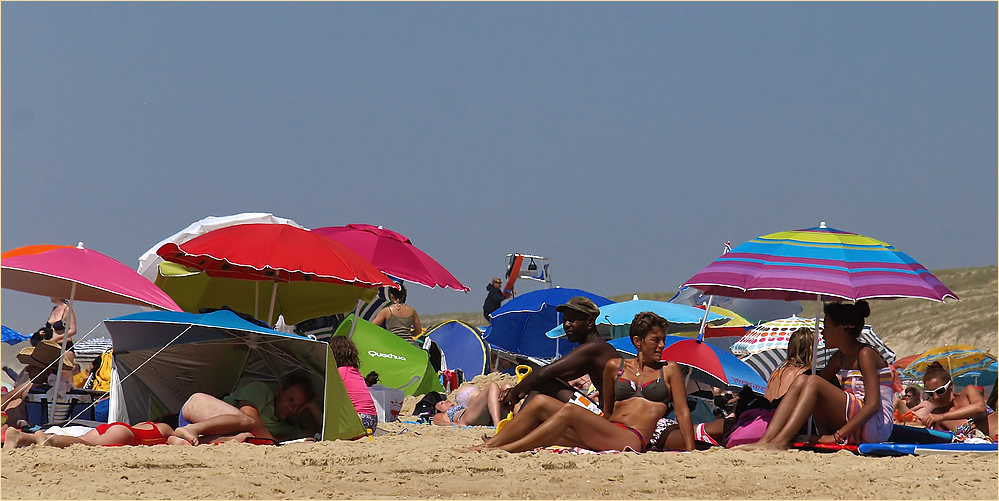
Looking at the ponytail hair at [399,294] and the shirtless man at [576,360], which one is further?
the ponytail hair at [399,294]

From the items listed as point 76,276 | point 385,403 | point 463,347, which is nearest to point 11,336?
point 463,347

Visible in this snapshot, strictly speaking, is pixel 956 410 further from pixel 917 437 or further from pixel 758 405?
pixel 758 405

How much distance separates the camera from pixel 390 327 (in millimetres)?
11695

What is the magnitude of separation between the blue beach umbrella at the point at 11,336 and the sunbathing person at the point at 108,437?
44.1 feet

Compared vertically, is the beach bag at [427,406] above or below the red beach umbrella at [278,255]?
below

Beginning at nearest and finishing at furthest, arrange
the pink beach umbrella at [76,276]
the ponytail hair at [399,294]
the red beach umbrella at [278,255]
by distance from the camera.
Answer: the pink beach umbrella at [76,276] → the red beach umbrella at [278,255] → the ponytail hair at [399,294]

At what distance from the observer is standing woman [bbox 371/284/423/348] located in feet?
38.1

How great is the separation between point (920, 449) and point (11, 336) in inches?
680

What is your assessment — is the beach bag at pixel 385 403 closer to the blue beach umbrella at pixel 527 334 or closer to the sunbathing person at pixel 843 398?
the sunbathing person at pixel 843 398

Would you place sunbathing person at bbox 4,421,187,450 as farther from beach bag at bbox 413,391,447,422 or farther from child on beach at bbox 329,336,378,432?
beach bag at bbox 413,391,447,422

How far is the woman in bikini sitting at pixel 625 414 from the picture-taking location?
224 inches

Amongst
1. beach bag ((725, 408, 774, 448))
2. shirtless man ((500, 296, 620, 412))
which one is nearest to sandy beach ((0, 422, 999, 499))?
beach bag ((725, 408, 774, 448))

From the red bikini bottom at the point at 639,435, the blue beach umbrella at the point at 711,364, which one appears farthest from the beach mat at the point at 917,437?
the red bikini bottom at the point at 639,435

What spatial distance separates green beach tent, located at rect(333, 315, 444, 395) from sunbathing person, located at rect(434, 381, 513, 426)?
1.57m
